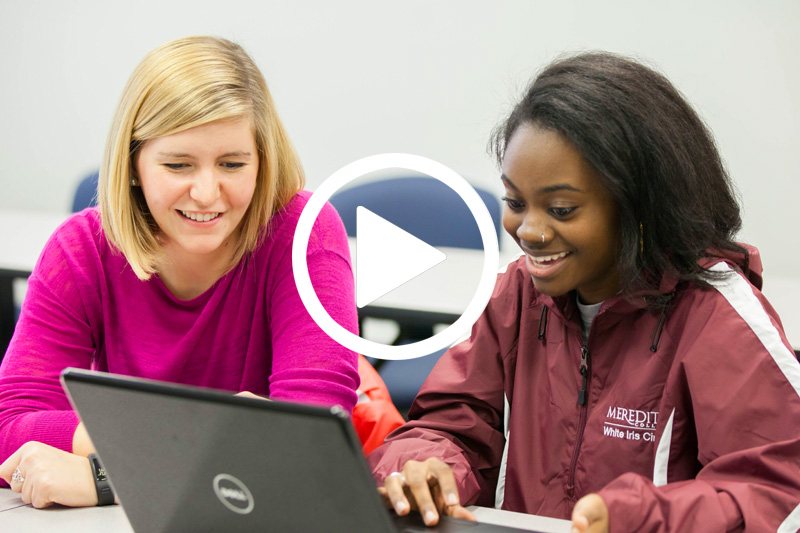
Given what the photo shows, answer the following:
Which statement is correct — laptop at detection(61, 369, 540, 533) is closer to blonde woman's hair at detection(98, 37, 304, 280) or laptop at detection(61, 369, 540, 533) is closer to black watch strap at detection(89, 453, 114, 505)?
black watch strap at detection(89, 453, 114, 505)

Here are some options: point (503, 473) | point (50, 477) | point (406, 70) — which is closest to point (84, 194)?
point (406, 70)

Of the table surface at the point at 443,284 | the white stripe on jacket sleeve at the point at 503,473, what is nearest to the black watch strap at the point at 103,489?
the white stripe on jacket sleeve at the point at 503,473

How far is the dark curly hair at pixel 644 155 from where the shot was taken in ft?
3.41

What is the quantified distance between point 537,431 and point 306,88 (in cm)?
246

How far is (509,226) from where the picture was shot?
3.64ft

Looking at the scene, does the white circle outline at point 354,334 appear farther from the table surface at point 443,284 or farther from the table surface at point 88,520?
the table surface at point 443,284

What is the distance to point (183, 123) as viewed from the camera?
1.25 metres

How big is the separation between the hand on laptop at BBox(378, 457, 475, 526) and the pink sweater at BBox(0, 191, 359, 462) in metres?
0.32

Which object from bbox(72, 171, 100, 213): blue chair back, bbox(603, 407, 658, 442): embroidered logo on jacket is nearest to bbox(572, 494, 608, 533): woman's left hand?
bbox(603, 407, 658, 442): embroidered logo on jacket

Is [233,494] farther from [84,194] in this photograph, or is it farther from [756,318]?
[84,194]

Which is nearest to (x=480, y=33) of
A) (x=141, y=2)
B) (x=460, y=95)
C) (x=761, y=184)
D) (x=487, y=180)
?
(x=460, y=95)

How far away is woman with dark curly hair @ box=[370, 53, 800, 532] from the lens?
3.09 feet

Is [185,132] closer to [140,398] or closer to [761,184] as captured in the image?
[140,398]

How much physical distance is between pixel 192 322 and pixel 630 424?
75 cm
